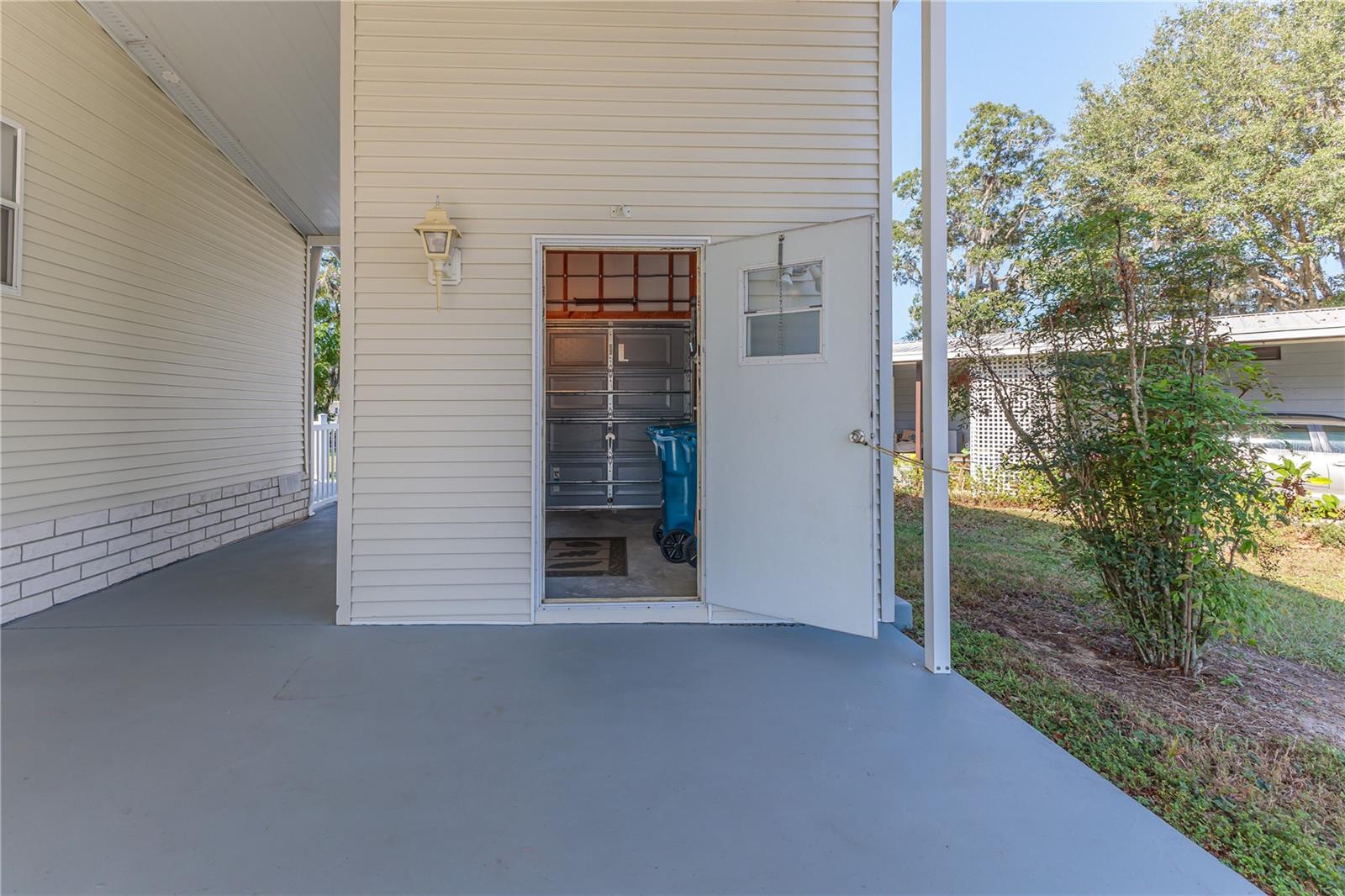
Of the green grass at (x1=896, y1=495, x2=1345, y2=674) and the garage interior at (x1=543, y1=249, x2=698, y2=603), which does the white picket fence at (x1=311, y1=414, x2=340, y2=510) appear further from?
the green grass at (x1=896, y1=495, x2=1345, y2=674)

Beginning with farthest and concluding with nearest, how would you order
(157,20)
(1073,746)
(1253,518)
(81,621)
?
(157,20)
(81,621)
(1253,518)
(1073,746)

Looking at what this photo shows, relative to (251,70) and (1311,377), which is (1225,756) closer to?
(251,70)

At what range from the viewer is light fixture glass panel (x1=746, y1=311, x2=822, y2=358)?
322 centimetres

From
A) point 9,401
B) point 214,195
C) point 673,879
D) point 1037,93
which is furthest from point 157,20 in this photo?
point 1037,93

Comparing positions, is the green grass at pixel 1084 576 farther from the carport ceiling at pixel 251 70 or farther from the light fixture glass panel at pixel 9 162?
the light fixture glass panel at pixel 9 162

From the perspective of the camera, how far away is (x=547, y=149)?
3.46 meters

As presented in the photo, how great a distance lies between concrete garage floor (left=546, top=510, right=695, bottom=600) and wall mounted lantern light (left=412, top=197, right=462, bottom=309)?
1966 mm

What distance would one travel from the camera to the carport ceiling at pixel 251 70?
12.4 ft

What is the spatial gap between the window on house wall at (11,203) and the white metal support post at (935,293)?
16.0ft

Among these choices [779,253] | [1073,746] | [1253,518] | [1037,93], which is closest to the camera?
[1073,746]

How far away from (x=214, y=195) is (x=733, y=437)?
17.0ft

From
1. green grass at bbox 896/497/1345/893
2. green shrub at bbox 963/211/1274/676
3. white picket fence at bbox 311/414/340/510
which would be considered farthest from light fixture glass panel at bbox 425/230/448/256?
white picket fence at bbox 311/414/340/510

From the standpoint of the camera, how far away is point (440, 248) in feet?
10.8

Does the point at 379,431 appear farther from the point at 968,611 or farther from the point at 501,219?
the point at 968,611
